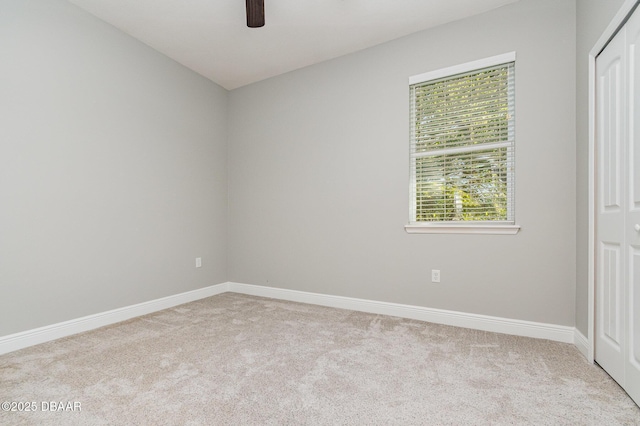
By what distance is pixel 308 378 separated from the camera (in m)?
1.83

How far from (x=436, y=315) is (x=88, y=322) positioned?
3.09 m

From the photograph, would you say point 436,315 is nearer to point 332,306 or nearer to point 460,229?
point 460,229

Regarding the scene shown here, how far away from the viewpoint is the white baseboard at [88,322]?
2.26 meters

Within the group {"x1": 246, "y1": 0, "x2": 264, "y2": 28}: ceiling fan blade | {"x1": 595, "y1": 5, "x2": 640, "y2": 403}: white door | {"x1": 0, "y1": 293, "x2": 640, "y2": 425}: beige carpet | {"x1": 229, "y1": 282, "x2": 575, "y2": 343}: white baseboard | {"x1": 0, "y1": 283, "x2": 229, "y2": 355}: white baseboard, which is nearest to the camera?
{"x1": 0, "y1": 293, "x2": 640, "y2": 425}: beige carpet

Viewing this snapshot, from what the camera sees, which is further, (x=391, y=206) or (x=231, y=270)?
(x=231, y=270)

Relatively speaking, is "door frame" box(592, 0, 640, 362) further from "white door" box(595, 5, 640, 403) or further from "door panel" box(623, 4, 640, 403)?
"door panel" box(623, 4, 640, 403)

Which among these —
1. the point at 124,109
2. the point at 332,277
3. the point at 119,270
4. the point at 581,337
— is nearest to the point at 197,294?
the point at 119,270

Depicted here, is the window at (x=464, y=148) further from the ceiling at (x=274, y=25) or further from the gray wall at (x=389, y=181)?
the ceiling at (x=274, y=25)

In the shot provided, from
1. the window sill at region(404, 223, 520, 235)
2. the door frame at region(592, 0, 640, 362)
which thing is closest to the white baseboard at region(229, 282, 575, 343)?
the door frame at region(592, 0, 640, 362)

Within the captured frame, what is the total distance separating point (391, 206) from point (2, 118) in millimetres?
3179

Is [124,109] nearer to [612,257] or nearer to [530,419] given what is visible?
[530,419]

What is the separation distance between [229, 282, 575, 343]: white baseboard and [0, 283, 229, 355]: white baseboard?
932 mm

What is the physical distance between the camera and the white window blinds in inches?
103

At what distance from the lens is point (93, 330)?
2.69 meters
